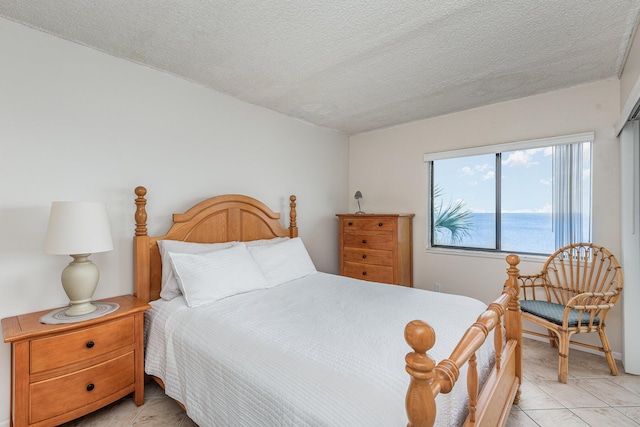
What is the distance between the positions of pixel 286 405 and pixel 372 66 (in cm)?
230

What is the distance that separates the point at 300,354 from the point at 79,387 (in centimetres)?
140

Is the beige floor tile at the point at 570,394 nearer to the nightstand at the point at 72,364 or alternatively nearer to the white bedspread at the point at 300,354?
the white bedspread at the point at 300,354

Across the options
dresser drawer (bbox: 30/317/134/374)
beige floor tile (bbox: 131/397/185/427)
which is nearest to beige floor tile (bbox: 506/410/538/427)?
beige floor tile (bbox: 131/397/185/427)

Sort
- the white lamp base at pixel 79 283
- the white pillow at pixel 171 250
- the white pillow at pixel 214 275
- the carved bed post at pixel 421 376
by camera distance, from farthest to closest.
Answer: the white pillow at pixel 171 250 < the white pillow at pixel 214 275 < the white lamp base at pixel 79 283 < the carved bed post at pixel 421 376

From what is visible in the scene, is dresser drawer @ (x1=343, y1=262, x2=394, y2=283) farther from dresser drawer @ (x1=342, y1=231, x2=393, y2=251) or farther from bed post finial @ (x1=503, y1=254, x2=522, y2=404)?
bed post finial @ (x1=503, y1=254, x2=522, y2=404)

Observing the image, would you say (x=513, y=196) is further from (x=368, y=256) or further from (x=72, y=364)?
(x=72, y=364)

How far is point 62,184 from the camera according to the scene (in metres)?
1.97

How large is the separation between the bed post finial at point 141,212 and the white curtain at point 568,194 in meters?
3.64

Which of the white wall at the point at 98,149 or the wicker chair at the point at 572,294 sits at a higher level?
the white wall at the point at 98,149

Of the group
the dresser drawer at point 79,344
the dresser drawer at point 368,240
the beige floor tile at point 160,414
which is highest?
the dresser drawer at point 368,240

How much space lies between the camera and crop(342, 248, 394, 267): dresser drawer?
342 cm

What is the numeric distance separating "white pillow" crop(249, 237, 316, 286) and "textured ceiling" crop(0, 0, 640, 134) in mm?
1483

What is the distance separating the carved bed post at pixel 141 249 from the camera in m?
2.20

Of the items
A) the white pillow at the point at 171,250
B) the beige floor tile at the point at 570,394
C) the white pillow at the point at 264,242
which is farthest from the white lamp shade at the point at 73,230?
the beige floor tile at the point at 570,394
